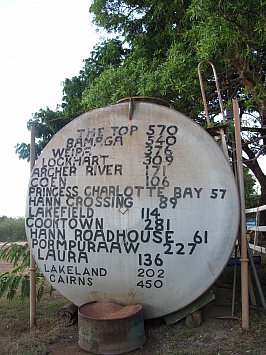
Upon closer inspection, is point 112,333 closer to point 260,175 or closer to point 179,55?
point 179,55

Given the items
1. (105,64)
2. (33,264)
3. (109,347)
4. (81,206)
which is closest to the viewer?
(109,347)

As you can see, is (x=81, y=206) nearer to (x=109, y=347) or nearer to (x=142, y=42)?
(x=109, y=347)

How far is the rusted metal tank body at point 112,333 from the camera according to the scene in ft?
13.3

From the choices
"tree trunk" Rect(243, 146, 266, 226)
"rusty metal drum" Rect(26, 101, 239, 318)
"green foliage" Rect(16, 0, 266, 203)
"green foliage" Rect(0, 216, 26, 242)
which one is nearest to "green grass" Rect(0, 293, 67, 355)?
"rusty metal drum" Rect(26, 101, 239, 318)

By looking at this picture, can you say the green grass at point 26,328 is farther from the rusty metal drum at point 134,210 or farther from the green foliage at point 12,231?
the green foliage at point 12,231

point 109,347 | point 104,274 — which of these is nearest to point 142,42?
point 104,274

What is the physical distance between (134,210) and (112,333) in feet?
4.24

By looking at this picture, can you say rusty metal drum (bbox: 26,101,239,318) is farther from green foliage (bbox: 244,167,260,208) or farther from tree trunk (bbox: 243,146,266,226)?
green foliage (bbox: 244,167,260,208)

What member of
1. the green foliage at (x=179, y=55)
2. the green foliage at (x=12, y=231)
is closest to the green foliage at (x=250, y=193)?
the green foliage at (x=179, y=55)

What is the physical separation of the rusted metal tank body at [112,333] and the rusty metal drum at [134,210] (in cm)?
37

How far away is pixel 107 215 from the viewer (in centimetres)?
463

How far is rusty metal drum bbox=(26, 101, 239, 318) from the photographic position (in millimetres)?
4402

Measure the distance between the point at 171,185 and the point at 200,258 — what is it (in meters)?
0.84

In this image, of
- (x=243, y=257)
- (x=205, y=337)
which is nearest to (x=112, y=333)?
(x=205, y=337)
